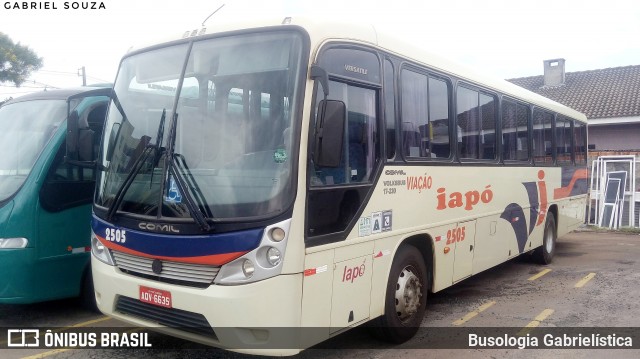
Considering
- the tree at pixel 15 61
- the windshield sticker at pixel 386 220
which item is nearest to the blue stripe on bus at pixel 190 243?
the windshield sticker at pixel 386 220

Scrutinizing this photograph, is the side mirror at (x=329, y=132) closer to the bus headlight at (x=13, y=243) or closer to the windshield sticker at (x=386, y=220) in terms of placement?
the windshield sticker at (x=386, y=220)

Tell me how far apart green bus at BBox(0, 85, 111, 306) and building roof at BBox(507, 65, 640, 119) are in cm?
2336

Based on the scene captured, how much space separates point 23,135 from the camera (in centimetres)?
623

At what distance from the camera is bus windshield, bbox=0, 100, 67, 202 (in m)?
5.90

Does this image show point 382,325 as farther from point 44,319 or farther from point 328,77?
point 44,319

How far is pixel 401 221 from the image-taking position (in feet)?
17.8

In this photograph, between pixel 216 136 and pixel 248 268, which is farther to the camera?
pixel 216 136

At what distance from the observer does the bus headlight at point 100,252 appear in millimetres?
4789

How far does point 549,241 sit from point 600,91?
19727 mm

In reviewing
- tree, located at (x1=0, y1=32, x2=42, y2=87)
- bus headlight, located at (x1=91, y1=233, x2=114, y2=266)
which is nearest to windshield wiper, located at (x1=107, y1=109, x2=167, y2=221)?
bus headlight, located at (x1=91, y1=233, x2=114, y2=266)

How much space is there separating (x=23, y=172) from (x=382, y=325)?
4183 millimetres

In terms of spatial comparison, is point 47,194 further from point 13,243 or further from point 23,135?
point 23,135

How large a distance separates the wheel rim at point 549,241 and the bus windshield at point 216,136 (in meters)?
A: 7.61

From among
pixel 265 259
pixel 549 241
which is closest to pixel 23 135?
pixel 265 259
